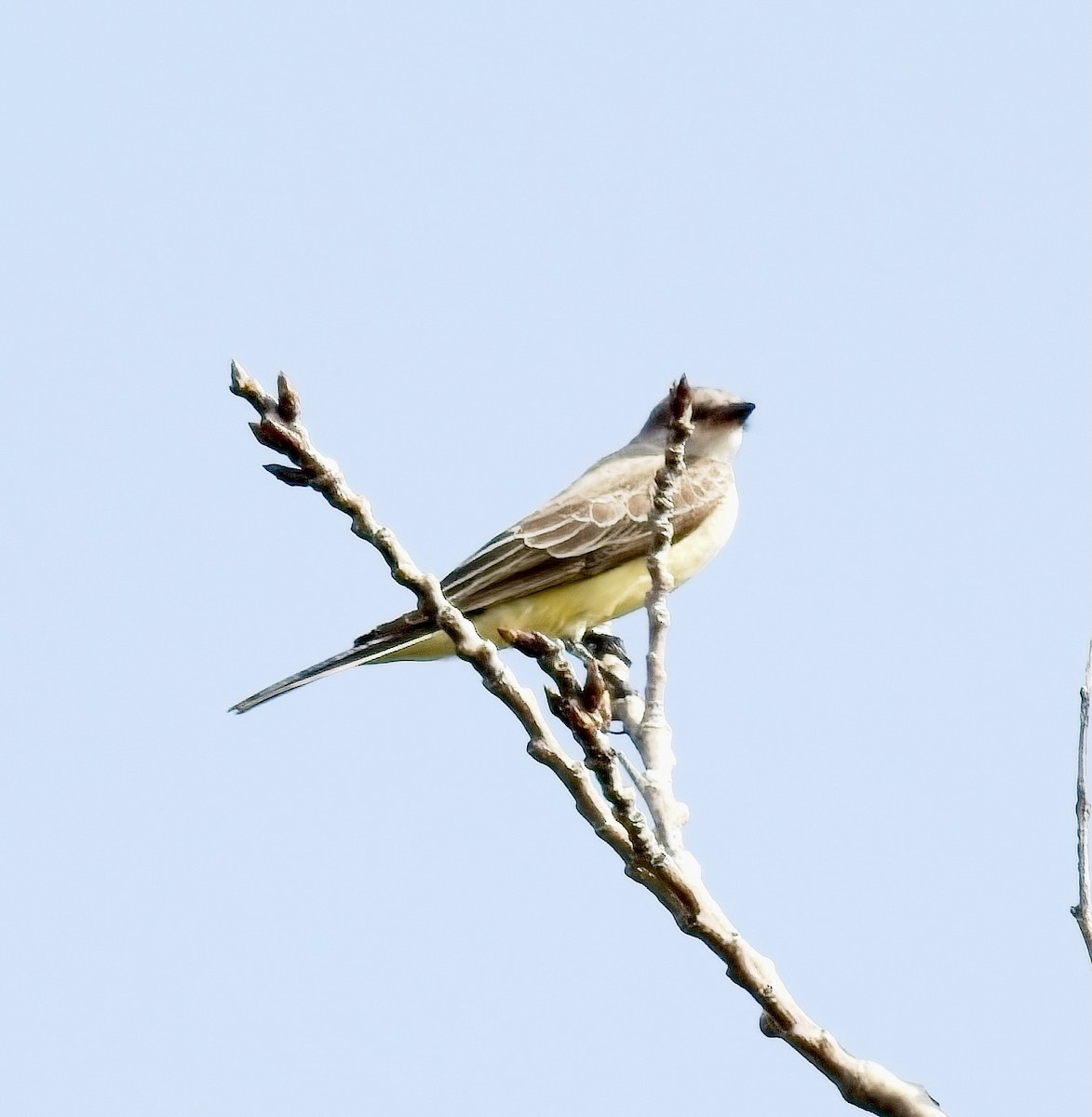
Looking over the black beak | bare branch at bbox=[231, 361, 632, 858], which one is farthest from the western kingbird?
bare branch at bbox=[231, 361, 632, 858]

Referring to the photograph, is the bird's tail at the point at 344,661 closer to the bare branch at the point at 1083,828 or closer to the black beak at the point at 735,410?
the black beak at the point at 735,410

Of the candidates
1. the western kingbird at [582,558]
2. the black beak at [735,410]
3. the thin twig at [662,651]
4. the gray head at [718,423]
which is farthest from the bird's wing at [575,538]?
the thin twig at [662,651]

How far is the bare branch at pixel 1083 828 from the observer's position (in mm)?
4094

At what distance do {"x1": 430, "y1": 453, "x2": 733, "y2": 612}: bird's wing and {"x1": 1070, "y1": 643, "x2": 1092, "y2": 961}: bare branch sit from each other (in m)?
4.98

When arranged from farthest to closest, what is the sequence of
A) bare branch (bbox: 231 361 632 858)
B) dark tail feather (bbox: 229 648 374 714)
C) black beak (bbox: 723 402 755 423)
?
black beak (bbox: 723 402 755 423)
dark tail feather (bbox: 229 648 374 714)
bare branch (bbox: 231 361 632 858)

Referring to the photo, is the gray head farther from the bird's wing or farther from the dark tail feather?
the dark tail feather


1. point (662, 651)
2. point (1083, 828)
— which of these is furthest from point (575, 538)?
point (1083, 828)

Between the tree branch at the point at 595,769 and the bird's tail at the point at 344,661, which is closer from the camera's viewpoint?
the tree branch at the point at 595,769

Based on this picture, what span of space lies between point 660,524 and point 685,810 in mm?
984

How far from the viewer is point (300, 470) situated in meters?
4.02

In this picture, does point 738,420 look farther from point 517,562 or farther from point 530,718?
point 530,718

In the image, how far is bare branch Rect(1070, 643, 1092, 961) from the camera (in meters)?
4.09

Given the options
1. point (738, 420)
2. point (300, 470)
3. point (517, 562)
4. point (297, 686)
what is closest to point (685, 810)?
point (300, 470)

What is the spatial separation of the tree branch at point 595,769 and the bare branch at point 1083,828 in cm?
62
